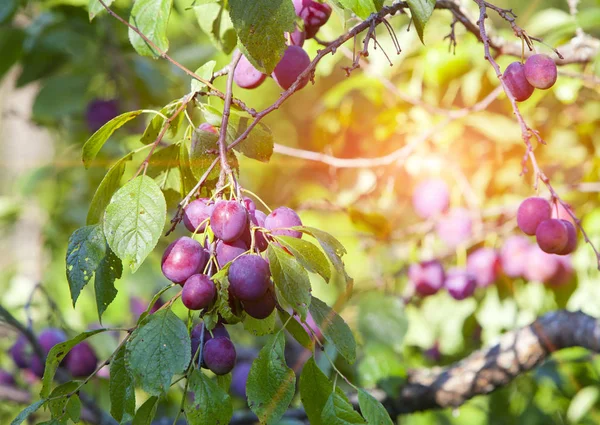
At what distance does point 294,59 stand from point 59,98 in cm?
94

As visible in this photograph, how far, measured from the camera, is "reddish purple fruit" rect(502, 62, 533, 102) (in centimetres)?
57

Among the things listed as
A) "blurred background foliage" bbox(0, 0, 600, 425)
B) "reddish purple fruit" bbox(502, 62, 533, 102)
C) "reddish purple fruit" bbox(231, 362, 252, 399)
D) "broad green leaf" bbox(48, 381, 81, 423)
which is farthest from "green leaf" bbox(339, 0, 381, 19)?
"reddish purple fruit" bbox(231, 362, 252, 399)

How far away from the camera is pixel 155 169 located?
0.63m

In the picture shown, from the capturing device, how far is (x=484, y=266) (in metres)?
1.17

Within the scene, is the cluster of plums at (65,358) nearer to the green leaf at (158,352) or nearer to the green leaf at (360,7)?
the green leaf at (158,352)

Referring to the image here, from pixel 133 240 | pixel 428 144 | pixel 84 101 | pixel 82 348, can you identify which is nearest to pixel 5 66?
pixel 84 101

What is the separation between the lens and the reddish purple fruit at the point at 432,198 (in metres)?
1.20

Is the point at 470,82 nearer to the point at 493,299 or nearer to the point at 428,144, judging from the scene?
the point at 428,144

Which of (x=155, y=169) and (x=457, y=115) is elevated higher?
(x=155, y=169)

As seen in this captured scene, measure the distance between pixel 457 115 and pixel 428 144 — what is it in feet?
0.83

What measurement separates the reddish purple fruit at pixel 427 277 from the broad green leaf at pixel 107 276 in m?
0.71

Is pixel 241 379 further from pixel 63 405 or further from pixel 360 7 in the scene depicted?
pixel 360 7

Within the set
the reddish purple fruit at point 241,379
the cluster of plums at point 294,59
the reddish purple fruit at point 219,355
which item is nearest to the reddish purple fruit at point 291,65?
the cluster of plums at point 294,59

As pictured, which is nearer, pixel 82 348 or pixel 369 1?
pixel 369 1
